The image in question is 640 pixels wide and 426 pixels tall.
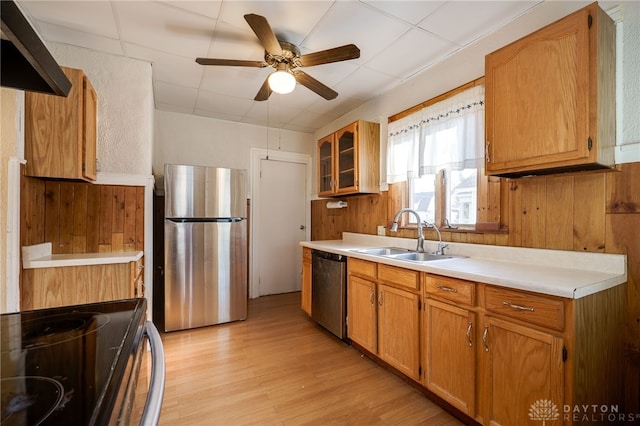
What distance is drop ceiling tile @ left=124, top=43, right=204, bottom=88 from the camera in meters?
2.27

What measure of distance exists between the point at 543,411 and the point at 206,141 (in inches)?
155

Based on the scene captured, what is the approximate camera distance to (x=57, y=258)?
6.40 ft

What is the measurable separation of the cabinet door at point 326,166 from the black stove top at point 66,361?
259cm

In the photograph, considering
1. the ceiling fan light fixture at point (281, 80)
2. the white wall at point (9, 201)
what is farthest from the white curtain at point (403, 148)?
the white wall at point (9, 201)

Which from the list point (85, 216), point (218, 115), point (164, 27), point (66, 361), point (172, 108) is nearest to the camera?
point (66, 361)

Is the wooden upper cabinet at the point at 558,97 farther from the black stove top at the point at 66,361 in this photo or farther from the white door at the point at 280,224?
the white door at the point at 280,224

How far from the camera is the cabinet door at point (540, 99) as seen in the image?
4.38 ft

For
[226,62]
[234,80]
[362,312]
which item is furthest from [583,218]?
[234,80]

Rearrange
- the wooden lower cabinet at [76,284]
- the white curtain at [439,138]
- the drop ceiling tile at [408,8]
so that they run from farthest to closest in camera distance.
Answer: the white curtain at [439,138]
the wooden lower cabinet at [76,284]
the drop ceiling tile at [408,8]

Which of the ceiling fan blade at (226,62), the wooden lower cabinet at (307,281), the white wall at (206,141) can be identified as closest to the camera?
the ceiling fan blade at (226,62)

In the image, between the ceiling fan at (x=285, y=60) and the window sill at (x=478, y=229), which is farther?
the window sill at (x=478, y=229)

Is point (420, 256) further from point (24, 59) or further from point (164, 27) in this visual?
point (164, 27)

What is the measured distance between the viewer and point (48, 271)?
1851 mm

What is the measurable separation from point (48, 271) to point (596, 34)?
11.0ft
